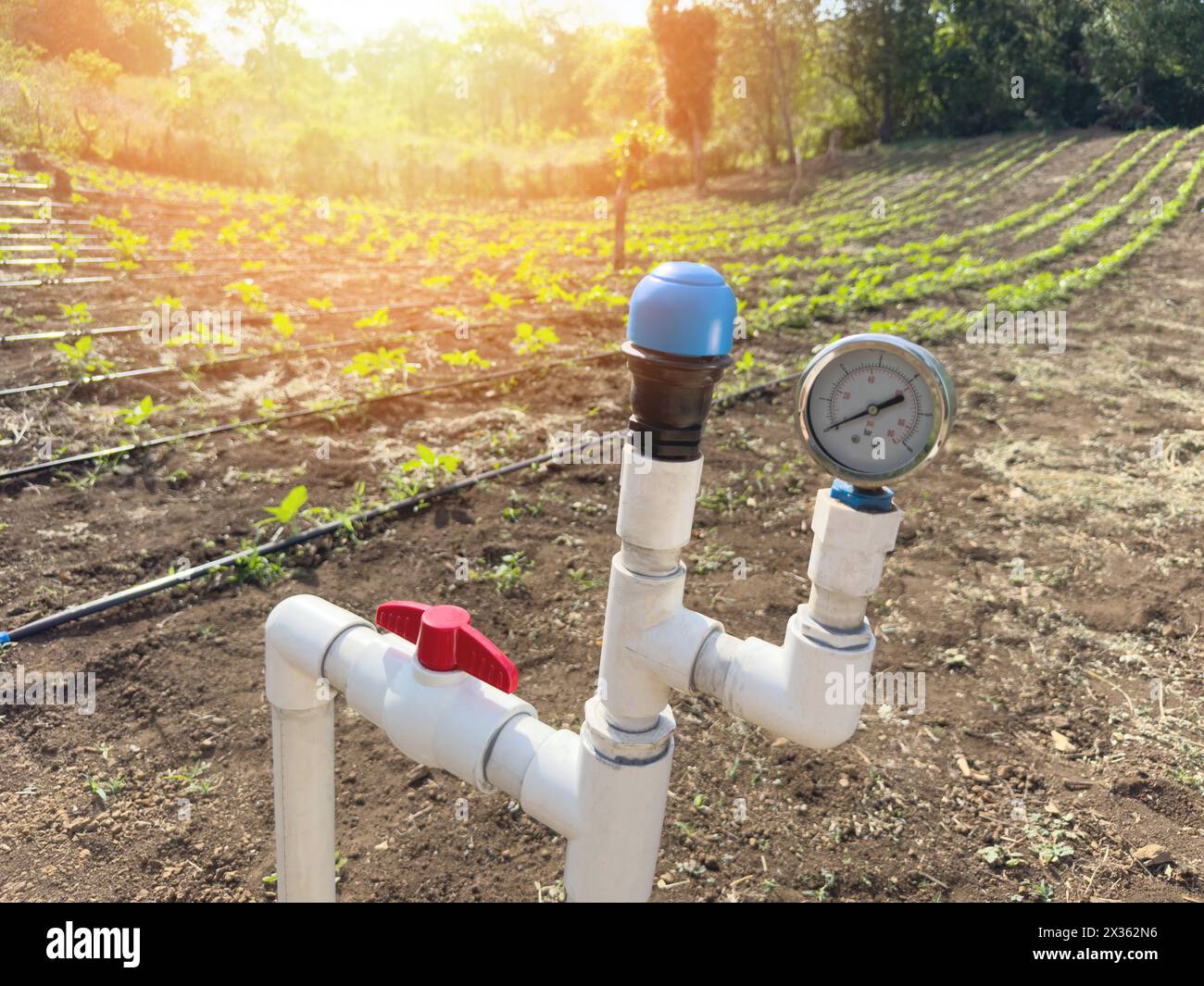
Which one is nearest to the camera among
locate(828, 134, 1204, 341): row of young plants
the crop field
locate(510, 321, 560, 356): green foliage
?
the crop field

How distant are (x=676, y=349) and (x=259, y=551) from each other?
3.82 metres

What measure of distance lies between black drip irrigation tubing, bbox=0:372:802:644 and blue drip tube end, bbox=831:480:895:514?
380 cm

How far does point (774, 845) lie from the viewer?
9.64ft

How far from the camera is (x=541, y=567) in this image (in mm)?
4625

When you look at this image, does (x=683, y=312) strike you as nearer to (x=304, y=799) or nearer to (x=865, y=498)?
(x=865, y=498)

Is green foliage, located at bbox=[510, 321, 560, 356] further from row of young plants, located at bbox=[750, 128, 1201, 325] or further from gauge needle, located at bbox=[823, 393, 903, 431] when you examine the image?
gauge needle, located at bbox=[823, 393, 903, 431]

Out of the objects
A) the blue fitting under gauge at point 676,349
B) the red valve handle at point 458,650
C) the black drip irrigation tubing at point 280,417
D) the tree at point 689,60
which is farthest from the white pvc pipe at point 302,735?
the tree at point 689,60

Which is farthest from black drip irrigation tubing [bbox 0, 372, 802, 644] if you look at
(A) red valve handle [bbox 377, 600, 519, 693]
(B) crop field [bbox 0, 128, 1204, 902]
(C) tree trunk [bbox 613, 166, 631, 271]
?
(C) tree trunk [bbox 613, 166, 631, 271]

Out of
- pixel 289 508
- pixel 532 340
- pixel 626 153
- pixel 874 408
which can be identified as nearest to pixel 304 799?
pixel 874 408

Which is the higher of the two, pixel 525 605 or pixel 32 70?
pixel 32 70

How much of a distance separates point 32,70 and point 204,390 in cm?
1546

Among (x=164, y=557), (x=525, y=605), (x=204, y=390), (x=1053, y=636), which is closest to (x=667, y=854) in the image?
(x=525, y=605)

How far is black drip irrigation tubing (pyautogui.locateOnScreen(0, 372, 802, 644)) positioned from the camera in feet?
12.8

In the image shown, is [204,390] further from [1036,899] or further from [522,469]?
[1036,899]
